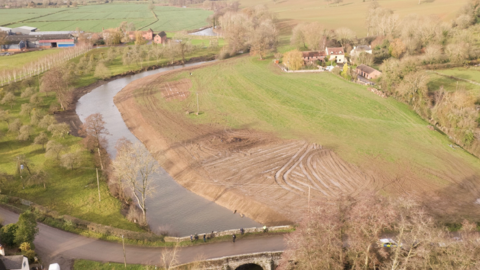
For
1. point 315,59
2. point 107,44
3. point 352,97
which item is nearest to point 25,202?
point 352,97

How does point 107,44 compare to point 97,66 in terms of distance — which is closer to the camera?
point 97,66

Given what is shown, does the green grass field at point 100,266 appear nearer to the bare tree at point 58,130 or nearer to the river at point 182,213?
the river at point 182,213

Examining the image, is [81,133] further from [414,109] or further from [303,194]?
[414,109]

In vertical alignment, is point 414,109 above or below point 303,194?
above

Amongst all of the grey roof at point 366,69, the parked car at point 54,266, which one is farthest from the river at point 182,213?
the grey roof at point 366,69

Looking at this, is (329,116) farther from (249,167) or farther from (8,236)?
(8,236)

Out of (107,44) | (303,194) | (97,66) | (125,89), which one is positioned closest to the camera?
(303,194)

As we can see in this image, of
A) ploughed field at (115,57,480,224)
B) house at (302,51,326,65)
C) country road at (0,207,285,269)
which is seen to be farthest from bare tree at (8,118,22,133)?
house at (302,51,326,65)
